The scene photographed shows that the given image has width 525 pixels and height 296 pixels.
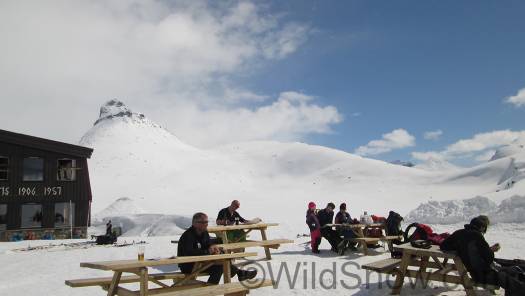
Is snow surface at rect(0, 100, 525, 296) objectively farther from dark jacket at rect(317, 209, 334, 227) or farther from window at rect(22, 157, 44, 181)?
window at rect(22, 157, 44, 181)

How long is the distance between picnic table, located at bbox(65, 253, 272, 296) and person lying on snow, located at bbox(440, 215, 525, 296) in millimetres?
3003

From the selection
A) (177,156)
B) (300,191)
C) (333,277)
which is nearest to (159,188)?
(300,191)

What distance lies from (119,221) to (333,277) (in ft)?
73.1

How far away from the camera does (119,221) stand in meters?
28.1

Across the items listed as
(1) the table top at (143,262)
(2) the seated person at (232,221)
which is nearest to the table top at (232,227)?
(2) the seated person at (232,221)

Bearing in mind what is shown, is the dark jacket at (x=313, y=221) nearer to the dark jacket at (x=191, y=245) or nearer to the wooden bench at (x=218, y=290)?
the wooden bench at (x=218, y=290)

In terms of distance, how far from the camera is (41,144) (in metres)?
24.1

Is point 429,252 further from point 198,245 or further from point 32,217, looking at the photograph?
point 32,217

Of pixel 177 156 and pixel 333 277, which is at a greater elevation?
pixel 177 156

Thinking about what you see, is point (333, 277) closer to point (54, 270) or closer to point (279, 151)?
point (54, 270)

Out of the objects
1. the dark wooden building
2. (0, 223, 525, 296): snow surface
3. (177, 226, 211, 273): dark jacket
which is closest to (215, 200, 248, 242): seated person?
(0, 223, 525, 296): snow surface

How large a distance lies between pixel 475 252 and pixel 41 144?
23.8m

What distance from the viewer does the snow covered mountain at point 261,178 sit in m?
45.3

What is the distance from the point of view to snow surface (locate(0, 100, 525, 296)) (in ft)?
36.1
